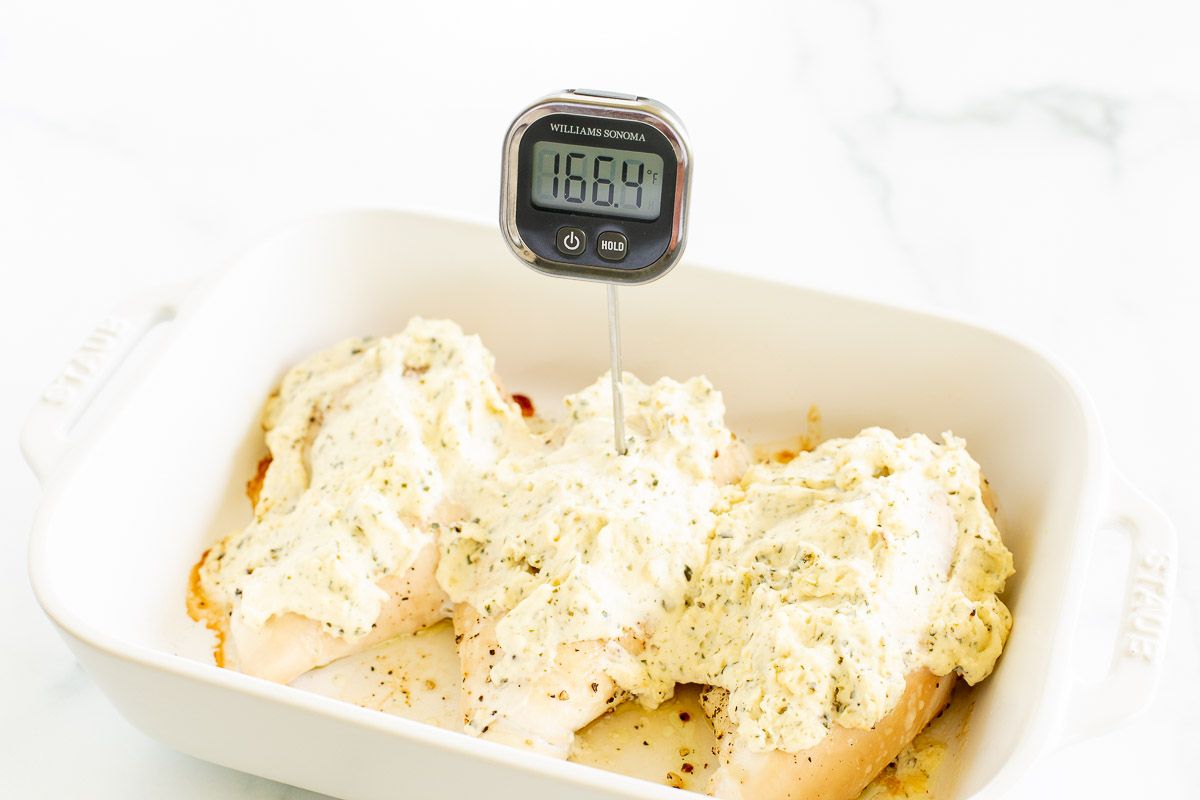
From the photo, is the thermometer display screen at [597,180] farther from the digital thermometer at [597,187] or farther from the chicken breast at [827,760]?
the chicken breast at [827,760]

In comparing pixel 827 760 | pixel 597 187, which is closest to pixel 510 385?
pixel 597 187

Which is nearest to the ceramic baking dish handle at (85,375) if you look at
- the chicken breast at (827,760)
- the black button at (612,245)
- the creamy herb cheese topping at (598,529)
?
the creamy herb cheese topping at (598,529)

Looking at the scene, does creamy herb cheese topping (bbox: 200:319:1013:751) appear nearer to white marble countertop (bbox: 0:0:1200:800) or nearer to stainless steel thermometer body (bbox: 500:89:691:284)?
stainless steel thermometer body (bbox: 500:89:691:284)

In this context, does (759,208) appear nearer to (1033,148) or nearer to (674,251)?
(1033,148)

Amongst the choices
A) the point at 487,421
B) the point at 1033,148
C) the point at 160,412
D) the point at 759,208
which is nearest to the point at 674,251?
the point at 487,421

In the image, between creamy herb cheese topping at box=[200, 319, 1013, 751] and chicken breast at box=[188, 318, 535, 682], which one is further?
chicken breast at box=[188, 318, 535, 682]

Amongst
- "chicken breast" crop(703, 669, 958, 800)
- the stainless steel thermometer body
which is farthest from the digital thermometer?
"chicken breast" crop(703, 669, 958, 800)
